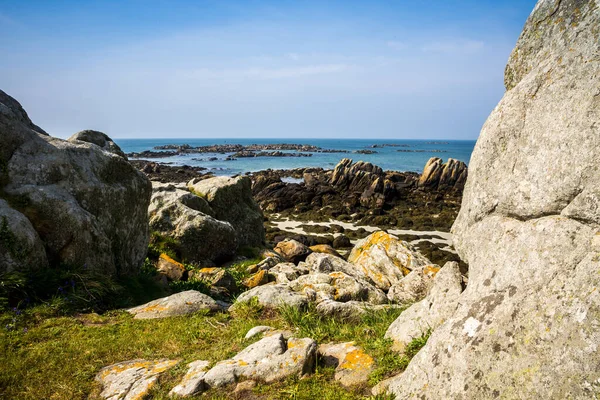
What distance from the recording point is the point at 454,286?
5.49 m

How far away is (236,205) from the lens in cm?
2042

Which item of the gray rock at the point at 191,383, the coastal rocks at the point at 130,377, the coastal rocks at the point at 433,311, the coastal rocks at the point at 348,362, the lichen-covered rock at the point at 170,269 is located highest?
the coastal rocks at the point at 433,311

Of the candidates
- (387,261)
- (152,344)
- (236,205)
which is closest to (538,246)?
(152,344)

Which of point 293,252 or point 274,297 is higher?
point 274,297

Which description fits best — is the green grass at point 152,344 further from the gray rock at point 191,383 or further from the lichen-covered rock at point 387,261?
the lichen-covered rock at point 387,261

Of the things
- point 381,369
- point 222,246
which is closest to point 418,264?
point 222,246

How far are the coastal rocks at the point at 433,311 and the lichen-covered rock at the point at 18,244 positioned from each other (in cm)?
800

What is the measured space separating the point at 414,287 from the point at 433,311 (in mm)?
6119

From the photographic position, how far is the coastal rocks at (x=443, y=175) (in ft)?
180

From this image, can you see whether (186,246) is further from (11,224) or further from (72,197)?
(11,224)

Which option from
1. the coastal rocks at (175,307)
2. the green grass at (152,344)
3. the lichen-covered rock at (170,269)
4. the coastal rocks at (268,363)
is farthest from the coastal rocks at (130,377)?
the lichen-covered rock at (170,269)

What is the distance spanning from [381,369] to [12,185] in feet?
31.7

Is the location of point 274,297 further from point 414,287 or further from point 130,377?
point 414,287

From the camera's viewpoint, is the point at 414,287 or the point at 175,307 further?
the point at 414,287
